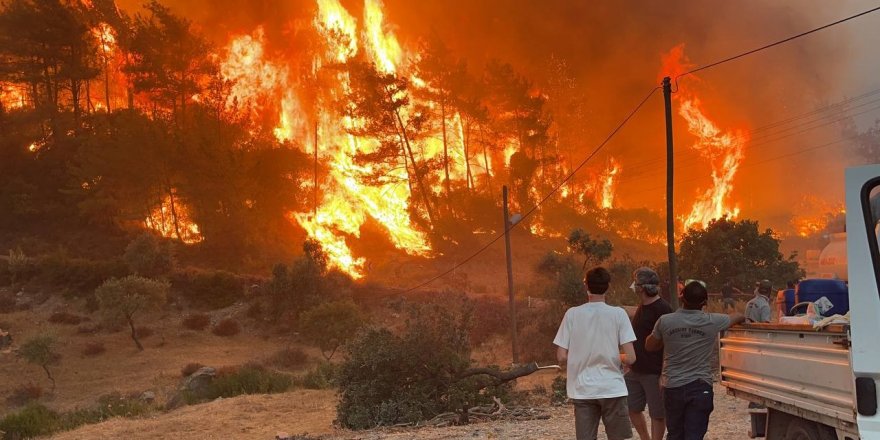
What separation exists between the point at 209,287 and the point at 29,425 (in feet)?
75.1

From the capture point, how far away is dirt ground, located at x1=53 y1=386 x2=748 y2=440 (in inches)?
448

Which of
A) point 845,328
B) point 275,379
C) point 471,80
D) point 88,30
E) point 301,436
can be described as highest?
point 88,30

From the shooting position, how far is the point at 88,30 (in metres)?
60.7

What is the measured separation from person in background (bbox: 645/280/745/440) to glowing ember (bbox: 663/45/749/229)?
181 ft

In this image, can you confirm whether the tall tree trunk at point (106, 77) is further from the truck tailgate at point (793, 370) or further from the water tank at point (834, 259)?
the truck tailgate at point (793, 370)

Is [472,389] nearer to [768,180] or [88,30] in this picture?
[88,30]

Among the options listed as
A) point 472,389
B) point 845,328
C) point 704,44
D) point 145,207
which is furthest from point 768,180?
point 845,328

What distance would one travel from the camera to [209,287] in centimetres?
4262

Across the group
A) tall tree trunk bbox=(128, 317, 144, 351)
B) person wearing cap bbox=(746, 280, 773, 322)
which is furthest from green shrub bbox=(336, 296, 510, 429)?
tall tree trunk bbox=(128, 317, 144, 351)

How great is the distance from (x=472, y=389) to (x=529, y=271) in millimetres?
38337

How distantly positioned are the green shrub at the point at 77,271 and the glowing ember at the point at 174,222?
8.49 meters

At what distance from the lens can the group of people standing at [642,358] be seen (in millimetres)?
5258

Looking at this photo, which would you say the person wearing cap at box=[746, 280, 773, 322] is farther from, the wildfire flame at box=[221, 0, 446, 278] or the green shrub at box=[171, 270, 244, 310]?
the wildfire flame at box=[221, 0, 446, 278]

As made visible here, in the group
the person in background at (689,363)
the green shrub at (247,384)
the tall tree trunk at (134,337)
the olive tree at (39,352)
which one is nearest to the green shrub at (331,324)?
the green shrub at (247,384)
